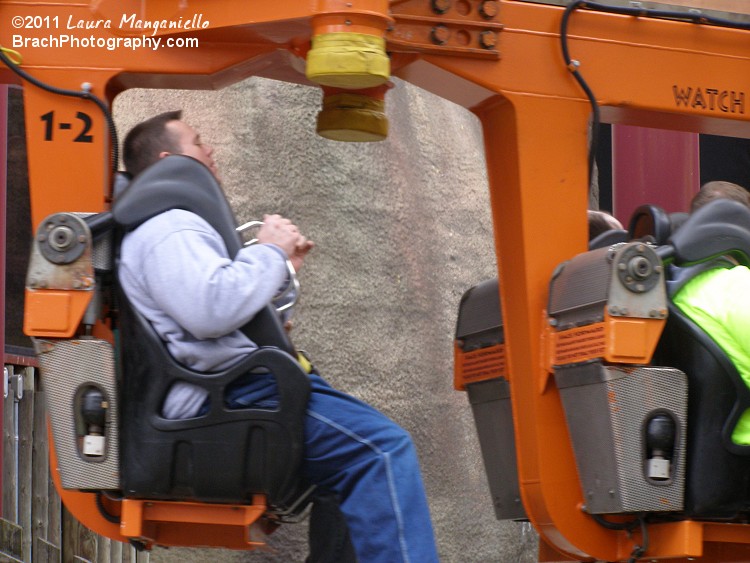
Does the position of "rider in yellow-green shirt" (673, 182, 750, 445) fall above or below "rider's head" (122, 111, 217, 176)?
below

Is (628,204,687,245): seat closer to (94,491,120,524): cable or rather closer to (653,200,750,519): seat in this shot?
(653,200,750,519): seat

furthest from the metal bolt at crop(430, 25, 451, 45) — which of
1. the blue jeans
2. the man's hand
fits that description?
the blue jeans

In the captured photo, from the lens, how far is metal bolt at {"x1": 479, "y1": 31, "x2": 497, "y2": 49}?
3746 millimetres

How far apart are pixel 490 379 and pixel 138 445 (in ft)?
4.08

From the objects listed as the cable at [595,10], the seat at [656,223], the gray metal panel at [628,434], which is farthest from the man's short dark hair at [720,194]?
the gray metal panel at [628,434]

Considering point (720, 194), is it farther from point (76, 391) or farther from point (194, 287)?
point (76, 391)

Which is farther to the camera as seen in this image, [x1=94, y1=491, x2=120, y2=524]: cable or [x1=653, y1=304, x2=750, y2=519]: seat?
[x1=94, y1=491, x2=120, y2=524]: cable

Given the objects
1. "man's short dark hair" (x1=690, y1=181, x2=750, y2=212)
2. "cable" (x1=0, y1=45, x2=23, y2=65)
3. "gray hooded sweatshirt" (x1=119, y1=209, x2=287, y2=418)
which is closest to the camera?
"gray hooded sweatshirt" (x1=119, y1=209, x2=287, y2=418)

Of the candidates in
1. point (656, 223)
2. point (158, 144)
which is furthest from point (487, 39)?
point (158, 144)

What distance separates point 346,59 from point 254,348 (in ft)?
2.64

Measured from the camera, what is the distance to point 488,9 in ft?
12.3

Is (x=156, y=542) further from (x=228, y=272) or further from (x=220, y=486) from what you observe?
(x=228, y=272)

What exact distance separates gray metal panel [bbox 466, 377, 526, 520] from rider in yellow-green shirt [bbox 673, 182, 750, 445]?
0.69 m

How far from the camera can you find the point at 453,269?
598 cm
